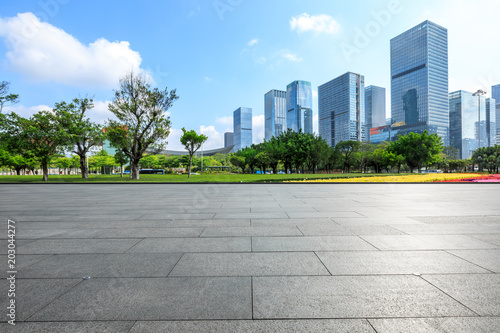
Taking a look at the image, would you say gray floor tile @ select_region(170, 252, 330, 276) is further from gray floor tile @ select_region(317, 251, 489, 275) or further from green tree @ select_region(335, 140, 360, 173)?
green tree @ select_region(335, 140, 360, 173)

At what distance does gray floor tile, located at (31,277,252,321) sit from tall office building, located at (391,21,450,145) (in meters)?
114

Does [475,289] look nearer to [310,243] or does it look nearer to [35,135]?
[310,243]

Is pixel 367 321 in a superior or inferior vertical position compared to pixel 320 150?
inferior

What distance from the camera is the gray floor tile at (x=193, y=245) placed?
4.02m

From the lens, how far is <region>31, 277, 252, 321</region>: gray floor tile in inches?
86.7

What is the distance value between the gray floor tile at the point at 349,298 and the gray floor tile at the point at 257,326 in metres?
0.08

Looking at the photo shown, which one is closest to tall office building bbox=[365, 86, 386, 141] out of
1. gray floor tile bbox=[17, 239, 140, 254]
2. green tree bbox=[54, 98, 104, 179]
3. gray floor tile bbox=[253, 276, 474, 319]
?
green tree bbox=[54, 98, 104, 179]

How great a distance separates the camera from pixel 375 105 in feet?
477

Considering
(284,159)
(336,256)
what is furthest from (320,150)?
(336,256)

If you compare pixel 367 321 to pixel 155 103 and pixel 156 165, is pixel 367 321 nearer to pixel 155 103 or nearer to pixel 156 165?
pixel 155 103

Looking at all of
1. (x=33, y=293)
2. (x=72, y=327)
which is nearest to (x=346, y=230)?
(x=72, y=327)

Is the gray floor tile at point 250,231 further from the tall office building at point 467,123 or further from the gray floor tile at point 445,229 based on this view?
the tall office building at point 467,123

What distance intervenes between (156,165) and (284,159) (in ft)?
165

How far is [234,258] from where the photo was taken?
363 centimetres
